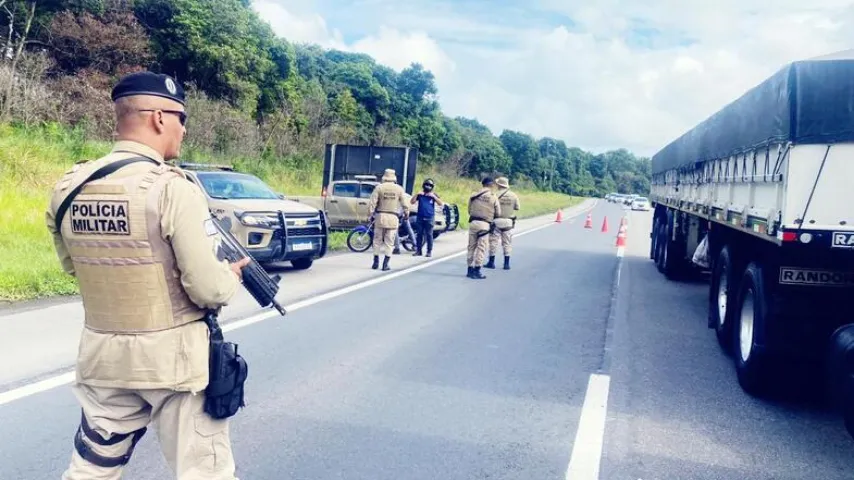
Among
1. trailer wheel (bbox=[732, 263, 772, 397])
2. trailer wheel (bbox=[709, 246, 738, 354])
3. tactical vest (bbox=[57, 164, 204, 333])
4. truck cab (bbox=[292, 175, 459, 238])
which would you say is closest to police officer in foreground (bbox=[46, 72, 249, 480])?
tactical vest (bbox=[57, 164, 204, 333])

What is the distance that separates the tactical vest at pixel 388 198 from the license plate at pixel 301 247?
1.48m

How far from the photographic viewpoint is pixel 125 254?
2488 millimetres

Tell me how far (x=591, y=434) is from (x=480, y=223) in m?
7.85

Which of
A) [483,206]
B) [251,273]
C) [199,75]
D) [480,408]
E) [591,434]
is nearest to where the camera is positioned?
[251,273]

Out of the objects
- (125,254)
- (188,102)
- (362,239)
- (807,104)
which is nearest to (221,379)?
(125,254)

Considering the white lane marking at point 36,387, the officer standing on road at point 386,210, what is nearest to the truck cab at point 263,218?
the officer standing on road at point 386,210

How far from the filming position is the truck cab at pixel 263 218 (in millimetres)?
11297

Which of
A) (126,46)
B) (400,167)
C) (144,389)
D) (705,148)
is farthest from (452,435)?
(126,46)

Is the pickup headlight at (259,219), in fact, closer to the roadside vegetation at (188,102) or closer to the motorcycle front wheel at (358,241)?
the roadside vegetation at (188,102)

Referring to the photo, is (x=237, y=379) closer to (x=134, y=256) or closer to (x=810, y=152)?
(x=134, y=256)

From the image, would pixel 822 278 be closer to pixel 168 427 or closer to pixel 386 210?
pixel 168 427

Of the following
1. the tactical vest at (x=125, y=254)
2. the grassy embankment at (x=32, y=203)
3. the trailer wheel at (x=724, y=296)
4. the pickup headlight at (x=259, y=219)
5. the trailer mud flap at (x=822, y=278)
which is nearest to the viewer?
the tactical vest at (x=125, y=254)

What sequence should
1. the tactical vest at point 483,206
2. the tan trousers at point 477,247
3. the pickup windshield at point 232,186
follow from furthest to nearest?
the tactical vest at point 483,206 → the tan trousers at point 477,247 → the pickup windshield at point 232,186

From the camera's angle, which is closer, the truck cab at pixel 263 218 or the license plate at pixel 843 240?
the license plate at pixel 843 240
